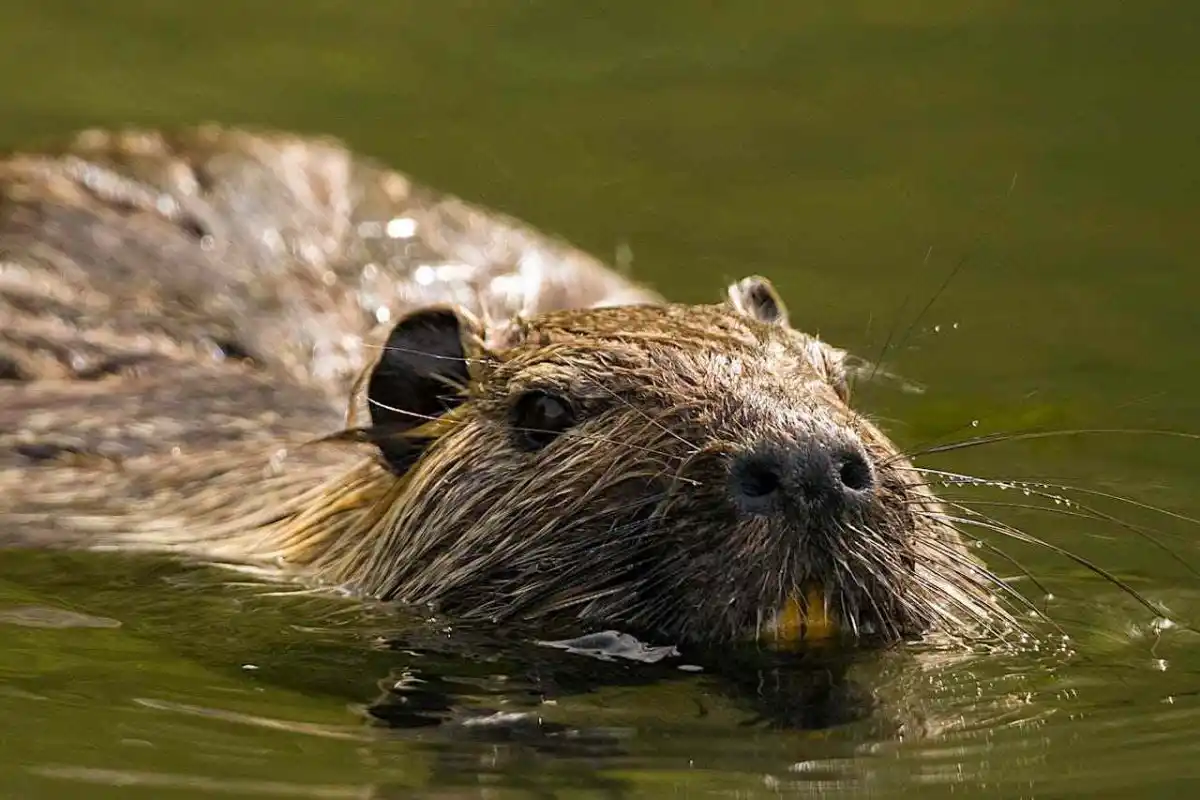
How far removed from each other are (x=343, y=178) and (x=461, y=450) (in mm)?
2704

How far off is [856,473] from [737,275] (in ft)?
13.9

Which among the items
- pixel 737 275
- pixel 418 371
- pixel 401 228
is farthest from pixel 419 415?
pixel 737 275

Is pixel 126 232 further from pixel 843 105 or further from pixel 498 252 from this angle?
pixel 843 105

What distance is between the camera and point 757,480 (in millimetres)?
4293

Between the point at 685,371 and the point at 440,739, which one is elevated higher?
the point at 685,371

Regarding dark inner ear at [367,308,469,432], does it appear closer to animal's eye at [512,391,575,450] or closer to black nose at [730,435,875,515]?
animal's eye at [512,391,575,450]

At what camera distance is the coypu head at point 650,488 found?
4.31 metres

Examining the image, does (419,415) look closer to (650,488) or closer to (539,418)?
(539,418)

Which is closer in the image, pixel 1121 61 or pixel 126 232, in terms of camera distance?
pixel 126 232

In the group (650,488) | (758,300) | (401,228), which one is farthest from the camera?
(401,228)

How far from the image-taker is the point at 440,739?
4.23 metres

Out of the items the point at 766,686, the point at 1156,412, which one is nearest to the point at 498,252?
the point at 1156,412

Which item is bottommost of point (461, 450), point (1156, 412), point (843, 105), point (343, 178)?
point (461, 450)

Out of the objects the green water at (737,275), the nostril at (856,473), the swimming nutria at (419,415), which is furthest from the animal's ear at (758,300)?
the nostril at (856,473)
